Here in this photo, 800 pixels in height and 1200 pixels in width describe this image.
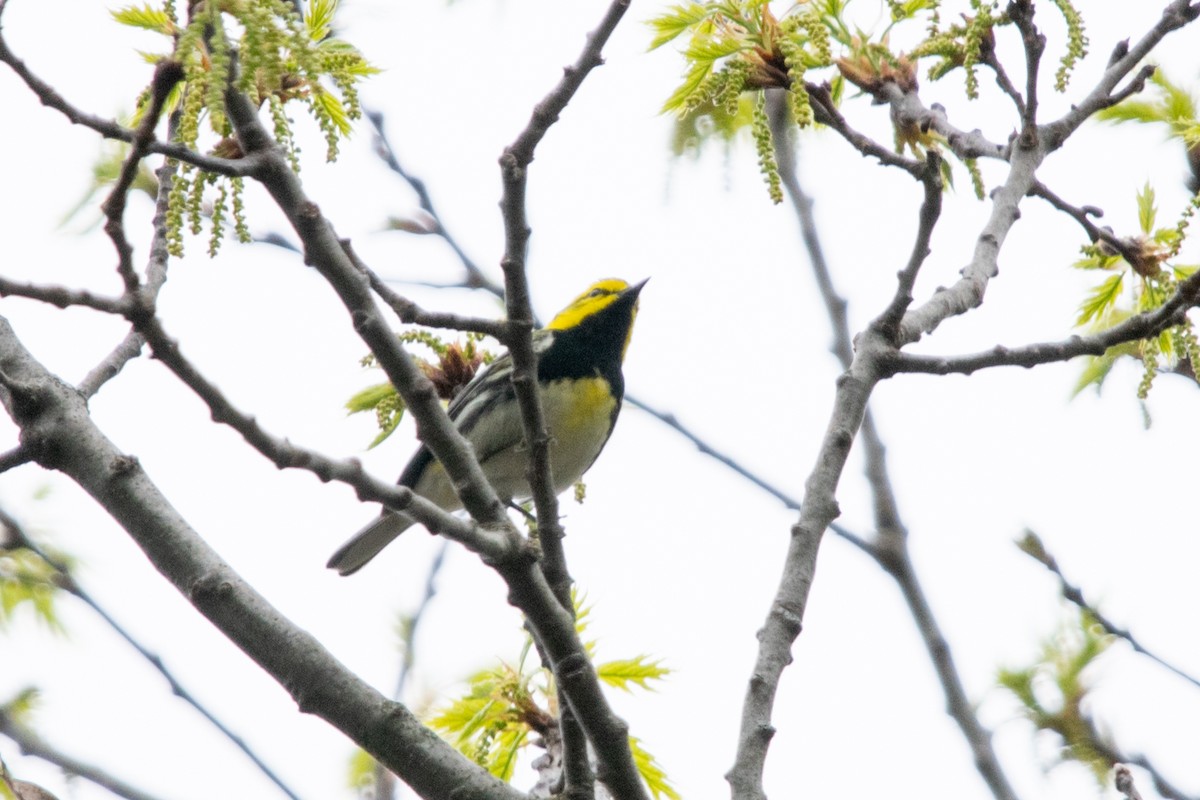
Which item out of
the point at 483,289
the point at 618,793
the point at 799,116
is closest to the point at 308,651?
the point at 618,793

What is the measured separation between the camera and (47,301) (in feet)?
4.56

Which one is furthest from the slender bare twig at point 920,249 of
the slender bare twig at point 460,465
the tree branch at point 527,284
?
the slender bare twig at point 460,465

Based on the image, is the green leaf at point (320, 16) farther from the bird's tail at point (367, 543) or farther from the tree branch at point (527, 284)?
the bird's tail at point (367, 543)

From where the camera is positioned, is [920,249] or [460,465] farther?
[920,249]

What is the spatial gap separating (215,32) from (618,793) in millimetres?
1272

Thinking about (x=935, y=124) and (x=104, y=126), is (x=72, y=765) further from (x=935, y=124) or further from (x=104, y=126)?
(x=935, y=124)

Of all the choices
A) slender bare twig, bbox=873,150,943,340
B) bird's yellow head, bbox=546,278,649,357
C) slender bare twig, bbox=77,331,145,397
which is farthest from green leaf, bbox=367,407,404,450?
bird's yellow head, bbox=546,278,649,357

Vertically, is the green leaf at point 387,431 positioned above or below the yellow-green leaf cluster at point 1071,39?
Result: below

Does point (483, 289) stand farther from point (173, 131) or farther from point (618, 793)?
point (618, 793)

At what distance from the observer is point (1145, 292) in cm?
286

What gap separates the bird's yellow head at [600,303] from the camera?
504 cm

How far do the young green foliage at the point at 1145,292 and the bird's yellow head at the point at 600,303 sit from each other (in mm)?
2163

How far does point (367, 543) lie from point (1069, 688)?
2803 mm

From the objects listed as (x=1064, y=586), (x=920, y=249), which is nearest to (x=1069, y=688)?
(x=1064, y=586)
